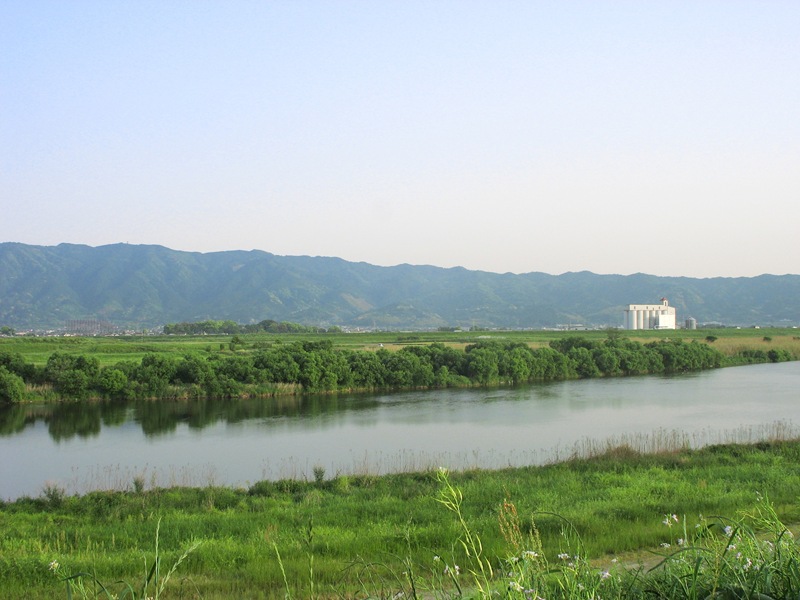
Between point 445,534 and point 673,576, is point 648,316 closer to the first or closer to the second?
point 445,534

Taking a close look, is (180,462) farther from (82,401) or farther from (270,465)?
(82,401)

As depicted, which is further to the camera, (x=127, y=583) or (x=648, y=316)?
(x=648, y=316)

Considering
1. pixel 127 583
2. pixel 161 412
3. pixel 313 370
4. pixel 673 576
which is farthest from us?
pixel 313 370

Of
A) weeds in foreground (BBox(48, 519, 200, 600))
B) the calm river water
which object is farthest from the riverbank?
weeds in foreground (BBox(48, 519, 200, 600))

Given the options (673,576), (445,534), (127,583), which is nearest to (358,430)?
(445,534)

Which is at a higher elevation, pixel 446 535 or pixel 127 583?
pixel 127 583

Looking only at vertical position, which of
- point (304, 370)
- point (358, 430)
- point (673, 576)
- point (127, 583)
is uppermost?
point (127, 583)

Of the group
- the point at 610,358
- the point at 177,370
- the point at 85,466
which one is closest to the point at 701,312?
the point at 610,358

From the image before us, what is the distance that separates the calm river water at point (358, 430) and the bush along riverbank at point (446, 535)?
2.55 meters

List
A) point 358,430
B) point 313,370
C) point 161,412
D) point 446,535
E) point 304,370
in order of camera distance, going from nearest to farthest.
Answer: point 446,535 → point 358,430 → point 161,412 → point 313,370 → point 304,370

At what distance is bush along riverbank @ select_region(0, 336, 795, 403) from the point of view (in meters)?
33.8

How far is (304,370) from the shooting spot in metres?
36.8

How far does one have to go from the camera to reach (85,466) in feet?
65.9

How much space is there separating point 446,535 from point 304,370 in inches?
1159
